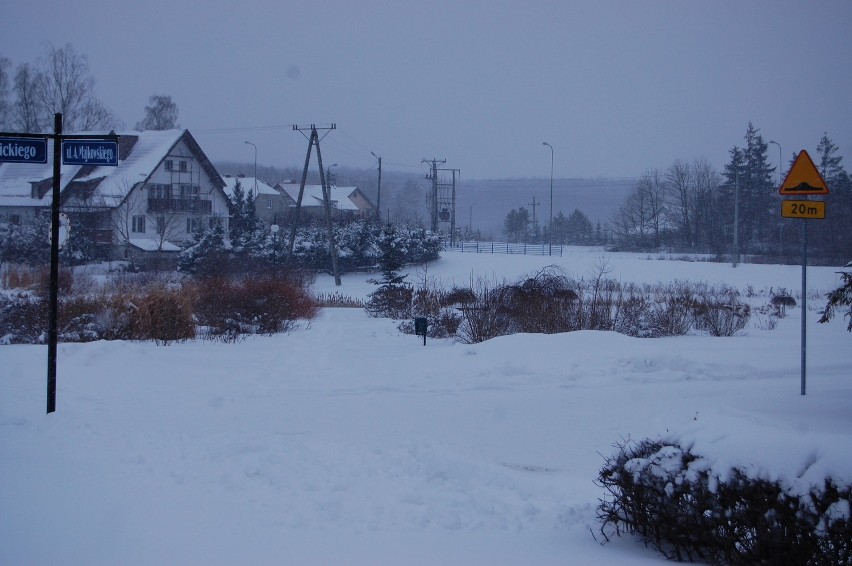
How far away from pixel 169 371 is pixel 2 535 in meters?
6.89

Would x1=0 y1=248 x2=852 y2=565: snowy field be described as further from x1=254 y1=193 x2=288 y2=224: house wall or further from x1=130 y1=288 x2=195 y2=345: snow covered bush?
x1=254 y1=193 x2=288 y2=224: house wall

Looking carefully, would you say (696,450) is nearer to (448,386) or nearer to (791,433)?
(791,433)

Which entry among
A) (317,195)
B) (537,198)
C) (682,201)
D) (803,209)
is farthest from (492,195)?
(803,209)

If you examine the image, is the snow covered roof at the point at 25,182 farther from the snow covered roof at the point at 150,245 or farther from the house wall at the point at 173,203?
the snow covered roof at the point at 150,245

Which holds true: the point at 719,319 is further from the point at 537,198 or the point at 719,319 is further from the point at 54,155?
the point at 537,198

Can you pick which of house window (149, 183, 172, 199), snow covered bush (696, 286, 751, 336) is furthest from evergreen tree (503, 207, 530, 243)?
snow covered bush (696, 286, 751, 336)

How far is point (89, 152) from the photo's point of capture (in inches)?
342

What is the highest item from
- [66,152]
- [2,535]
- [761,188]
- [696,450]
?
[761,188]

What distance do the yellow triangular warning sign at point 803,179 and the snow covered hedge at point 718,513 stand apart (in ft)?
22.6

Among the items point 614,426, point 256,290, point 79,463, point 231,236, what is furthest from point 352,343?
point 231,236

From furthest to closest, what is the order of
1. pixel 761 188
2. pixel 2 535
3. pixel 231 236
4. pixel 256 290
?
pixel 231 236 → pixel 761 188 → pixel 256 290 → pixel 2 535

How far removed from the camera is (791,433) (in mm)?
4973

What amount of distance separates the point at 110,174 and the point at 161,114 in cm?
1926

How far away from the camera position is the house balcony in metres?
Answer: 48.3
